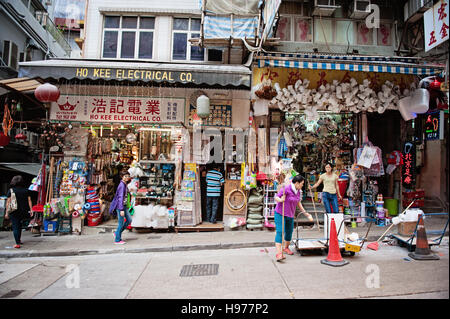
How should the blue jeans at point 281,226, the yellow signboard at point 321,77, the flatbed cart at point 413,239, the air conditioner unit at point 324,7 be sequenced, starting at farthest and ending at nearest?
the air conditioner unit at point 324,7
the yellow signboard at point 321,77
the flatbed cart at point 413,239
the blue jeans at point 281,226

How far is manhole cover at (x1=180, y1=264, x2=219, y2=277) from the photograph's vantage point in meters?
5.28

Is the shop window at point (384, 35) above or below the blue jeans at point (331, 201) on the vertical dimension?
above

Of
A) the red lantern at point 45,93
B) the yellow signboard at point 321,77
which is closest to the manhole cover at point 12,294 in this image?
the red lantern at point 45,93

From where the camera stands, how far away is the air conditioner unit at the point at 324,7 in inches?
396

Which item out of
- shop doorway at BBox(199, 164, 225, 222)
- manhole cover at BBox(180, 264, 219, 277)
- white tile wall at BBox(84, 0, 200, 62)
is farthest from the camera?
white tile wall at BBox(84, 0, 200, 62)

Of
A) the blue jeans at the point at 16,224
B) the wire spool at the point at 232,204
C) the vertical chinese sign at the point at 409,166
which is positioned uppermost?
the vertical chinese sign at the point at 409,166

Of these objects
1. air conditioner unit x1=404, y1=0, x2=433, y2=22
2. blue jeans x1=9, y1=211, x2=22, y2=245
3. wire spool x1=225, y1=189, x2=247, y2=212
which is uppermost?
air conditioner unit x1=404, y1=0, x2=433, y2=22

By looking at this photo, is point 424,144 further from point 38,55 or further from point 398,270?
point 38,55

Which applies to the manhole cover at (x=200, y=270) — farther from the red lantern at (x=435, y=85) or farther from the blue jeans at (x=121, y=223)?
the red lantern at (x=435, y=85)

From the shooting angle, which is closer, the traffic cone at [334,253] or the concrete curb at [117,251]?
the traffic cone at [334,253]

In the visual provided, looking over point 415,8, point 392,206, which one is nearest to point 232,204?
point 392,206

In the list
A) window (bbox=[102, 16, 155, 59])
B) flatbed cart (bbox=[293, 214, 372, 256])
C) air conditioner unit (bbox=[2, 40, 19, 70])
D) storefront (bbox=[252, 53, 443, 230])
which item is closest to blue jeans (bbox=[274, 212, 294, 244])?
flatbed cart (bbox=[293, 214, 372, 256])

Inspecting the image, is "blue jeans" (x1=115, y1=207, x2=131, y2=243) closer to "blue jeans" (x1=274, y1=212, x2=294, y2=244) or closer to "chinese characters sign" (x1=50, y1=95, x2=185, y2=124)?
"chinese characters sign" (x1=50, y1=95, x2=185, y2=124)

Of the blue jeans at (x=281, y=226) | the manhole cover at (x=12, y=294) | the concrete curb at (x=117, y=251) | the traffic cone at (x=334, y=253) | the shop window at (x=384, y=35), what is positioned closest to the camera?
the manhole cover at (x=12, y=294)
